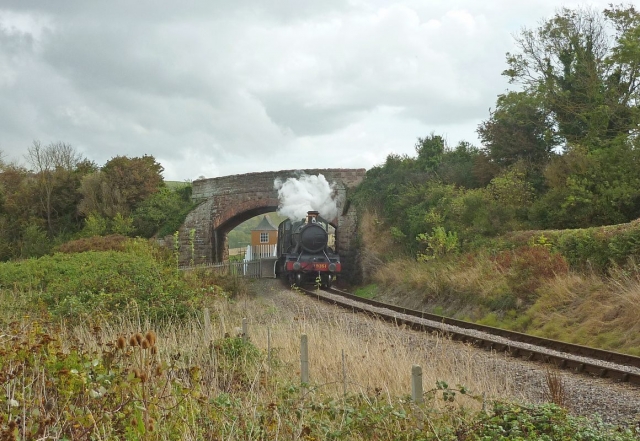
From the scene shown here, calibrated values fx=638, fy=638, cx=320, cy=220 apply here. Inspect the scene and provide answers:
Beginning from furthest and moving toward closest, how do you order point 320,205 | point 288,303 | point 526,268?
point 320,205
point 288,303
point 526,268

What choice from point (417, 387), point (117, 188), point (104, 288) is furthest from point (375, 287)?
point (417, 387)

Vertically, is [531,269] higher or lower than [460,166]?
lower

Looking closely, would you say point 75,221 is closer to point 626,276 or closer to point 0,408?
point 626,276

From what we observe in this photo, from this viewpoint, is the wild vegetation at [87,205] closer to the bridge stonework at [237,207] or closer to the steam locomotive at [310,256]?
the bridge stonework at [237,207]

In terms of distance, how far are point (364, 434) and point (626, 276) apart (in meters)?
8.12

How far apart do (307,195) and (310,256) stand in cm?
550

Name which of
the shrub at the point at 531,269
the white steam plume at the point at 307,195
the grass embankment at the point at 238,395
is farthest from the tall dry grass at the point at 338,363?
the white steam plume at the point at 307,195

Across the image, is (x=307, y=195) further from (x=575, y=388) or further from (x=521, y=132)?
(x=575, y=388)

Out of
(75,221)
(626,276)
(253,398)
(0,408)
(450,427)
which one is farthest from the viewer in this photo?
(75,221)

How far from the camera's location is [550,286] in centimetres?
1229

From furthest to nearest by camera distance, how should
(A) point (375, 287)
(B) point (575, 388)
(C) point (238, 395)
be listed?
(A) point (375, 287) < (B) point (575, 388) < (C) point (238, 395)

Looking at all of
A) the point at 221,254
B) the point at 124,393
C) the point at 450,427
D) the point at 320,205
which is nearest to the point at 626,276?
the point at 450,427

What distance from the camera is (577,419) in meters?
4.76

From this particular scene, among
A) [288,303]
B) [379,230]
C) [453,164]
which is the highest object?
[453,164]
